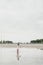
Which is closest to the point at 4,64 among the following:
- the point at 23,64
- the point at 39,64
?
the point at 23,64

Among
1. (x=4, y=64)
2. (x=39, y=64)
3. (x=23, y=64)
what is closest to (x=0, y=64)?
(x=4, y=64)

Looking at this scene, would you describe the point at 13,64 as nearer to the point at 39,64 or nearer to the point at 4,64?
the point at 4,64

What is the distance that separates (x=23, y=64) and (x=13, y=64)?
7.74ft

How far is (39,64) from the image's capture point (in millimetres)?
49906

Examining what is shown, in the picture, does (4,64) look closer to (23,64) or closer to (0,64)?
(0,64)

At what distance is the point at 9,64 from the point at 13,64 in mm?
912

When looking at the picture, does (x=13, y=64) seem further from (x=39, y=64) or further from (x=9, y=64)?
(x=39, y=64)

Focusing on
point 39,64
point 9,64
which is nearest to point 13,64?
point 9,64

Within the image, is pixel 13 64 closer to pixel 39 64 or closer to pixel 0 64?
pixel 0 64

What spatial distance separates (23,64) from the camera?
50094mm

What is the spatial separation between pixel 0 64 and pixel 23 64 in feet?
17.3

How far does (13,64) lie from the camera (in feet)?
162

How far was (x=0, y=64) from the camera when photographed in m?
49.5

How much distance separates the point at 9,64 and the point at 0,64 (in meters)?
2.04
